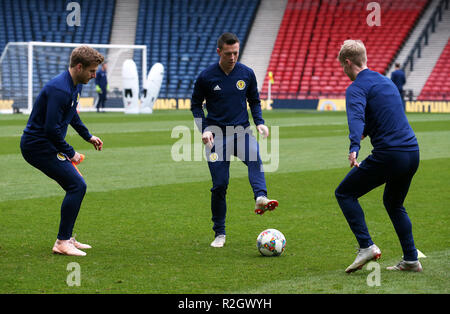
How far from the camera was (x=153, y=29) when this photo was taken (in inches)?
1802

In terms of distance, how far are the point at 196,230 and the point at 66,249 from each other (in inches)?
66.6

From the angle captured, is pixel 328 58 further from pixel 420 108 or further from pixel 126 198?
pixel 126 198

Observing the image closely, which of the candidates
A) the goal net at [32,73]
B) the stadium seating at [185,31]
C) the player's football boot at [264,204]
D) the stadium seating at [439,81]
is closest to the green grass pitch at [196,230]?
the player's football boot at [264,204]

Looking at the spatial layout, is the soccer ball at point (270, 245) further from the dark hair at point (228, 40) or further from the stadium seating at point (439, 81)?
the stadium seating at point (439, 81)

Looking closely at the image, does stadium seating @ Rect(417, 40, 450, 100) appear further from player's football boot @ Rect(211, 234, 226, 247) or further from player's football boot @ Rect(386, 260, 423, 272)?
player's football boot @ Rect(386, 260, 423, 272)

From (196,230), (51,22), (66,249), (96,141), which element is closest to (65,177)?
→ (96,141)

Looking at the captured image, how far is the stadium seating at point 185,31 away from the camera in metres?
43.3

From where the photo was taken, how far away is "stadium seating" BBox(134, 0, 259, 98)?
43.3 meters

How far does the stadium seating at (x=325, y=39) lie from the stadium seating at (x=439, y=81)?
101 inches

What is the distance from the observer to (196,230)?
7828 mm

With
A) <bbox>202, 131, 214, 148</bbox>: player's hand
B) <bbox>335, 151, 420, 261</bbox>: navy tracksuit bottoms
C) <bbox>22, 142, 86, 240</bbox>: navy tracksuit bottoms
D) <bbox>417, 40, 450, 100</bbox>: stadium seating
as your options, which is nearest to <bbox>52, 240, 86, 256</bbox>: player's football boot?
<bbox>22, 142, 86, 240</bbox>: navy tracksuit bottoms

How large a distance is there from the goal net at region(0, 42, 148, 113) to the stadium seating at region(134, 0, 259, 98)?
20.4ft
